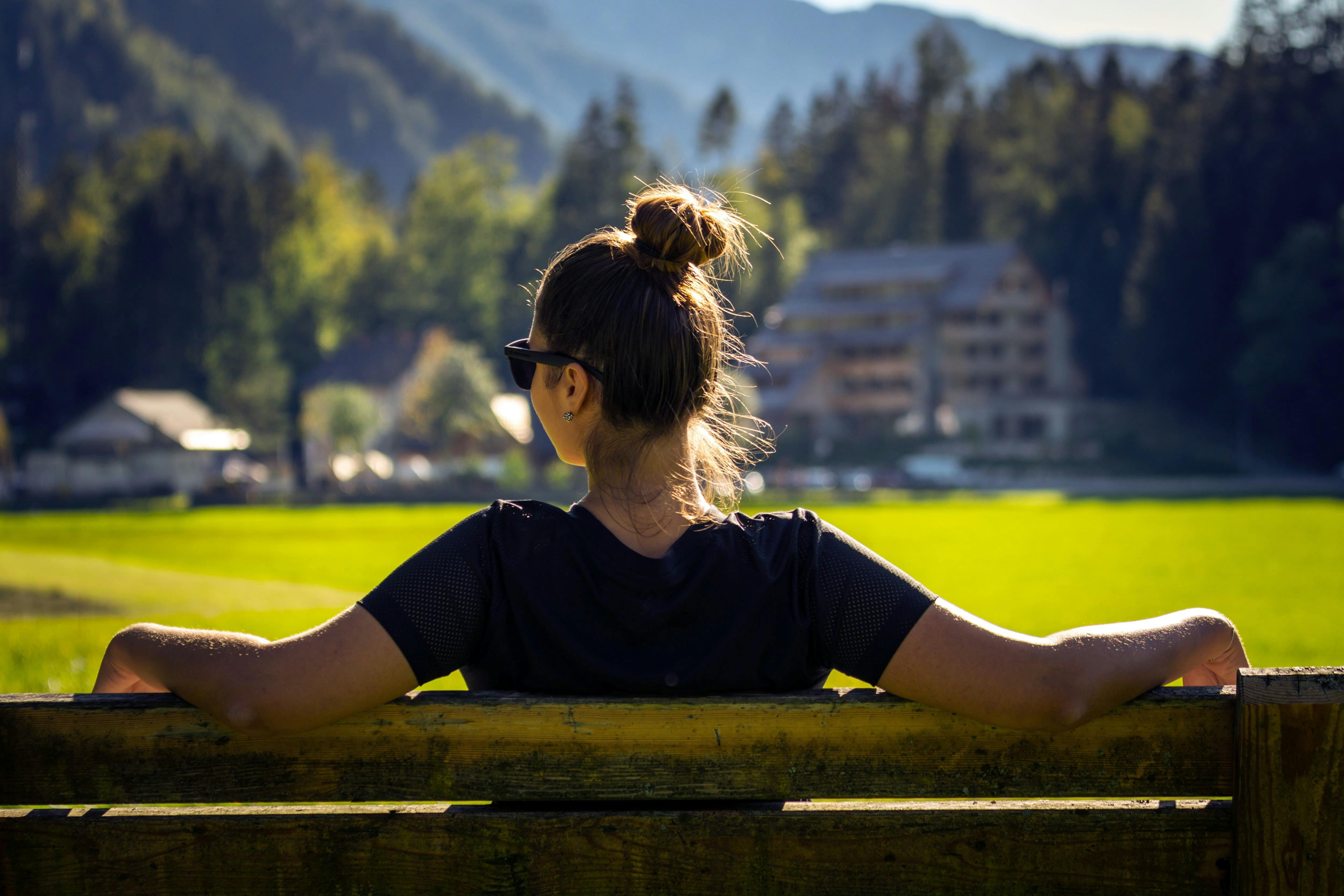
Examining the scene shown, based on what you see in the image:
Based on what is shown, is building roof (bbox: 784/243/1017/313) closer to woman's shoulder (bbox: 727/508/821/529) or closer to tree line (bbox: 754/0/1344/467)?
tree line (bbox: 754/0/1344/467)

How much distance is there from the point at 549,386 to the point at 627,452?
8.0 inches

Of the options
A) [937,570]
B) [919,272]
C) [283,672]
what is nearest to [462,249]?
[919,272]

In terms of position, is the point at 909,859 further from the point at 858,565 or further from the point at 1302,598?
the point at 1302,598

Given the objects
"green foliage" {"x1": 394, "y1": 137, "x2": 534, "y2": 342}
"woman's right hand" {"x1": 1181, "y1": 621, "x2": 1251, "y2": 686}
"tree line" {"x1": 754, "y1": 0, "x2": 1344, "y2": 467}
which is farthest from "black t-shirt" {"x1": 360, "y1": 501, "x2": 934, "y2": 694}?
"green foliage" {"x1": 394, "y1": 137, "x2": 534, "y2": 342}

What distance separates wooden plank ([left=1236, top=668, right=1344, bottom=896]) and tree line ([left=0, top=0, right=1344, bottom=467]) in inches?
2557

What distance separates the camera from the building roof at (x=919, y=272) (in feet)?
286

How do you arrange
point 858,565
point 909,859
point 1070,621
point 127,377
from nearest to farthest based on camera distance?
point 909,859 → point 858,565 → point 1070,621 → point 127,377

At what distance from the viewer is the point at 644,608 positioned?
2.42 metres

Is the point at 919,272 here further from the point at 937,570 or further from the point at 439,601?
the point at 439,601

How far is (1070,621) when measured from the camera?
13.5m

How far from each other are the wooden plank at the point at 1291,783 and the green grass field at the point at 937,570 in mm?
6683

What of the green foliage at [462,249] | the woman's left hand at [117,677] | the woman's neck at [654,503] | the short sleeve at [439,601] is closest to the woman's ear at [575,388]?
the woman's neck at [654,503]

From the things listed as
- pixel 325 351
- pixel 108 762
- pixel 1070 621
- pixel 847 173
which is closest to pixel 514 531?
pixel 108 762

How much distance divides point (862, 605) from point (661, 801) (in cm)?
50
